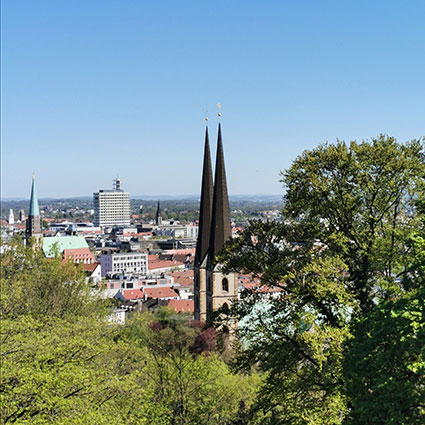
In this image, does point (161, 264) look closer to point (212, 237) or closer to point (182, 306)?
point (182, 306)

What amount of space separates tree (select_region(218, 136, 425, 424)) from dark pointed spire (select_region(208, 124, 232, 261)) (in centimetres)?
2581

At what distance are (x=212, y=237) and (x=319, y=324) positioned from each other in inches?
1121

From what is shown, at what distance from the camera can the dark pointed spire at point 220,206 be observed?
1658 inches

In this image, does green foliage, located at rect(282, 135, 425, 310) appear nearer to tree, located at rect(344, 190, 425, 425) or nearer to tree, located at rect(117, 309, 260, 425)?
tree, located at rect(344, 190, 425, 425)

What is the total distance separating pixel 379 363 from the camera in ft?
37.4

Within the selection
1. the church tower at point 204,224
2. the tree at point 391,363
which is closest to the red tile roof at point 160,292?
the church tower at point 204,224

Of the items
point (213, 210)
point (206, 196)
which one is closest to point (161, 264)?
point (206, 196)

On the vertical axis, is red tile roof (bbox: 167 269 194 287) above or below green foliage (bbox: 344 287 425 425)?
below

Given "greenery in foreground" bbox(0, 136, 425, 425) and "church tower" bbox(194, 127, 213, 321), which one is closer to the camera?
"greenery in foreground" bbox(0, 136, 425, 425)

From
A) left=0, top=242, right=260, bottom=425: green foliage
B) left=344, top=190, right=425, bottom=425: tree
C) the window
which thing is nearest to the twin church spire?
the window

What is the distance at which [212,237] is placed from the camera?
43.1 metres

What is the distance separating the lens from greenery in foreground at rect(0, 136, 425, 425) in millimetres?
11781

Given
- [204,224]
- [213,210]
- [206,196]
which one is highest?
[206,196]

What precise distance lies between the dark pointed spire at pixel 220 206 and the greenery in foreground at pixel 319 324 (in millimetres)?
24384
